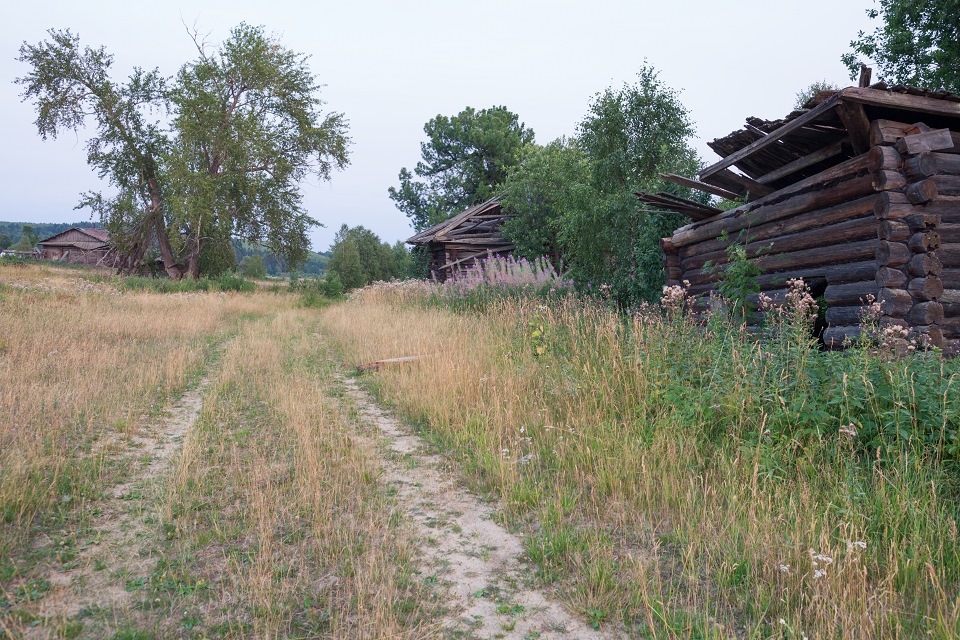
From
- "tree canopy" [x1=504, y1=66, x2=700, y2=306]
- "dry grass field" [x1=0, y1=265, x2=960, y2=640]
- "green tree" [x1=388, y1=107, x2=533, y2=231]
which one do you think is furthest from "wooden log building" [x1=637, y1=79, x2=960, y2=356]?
"green tree" [x1=388, y1=107, x2=533, y2=231]

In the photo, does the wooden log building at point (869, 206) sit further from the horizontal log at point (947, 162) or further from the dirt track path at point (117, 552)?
the dirt track path at point (117, 552)

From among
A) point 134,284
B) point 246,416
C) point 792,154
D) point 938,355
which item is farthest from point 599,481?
point 134,284

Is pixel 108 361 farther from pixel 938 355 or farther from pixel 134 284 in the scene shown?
pixel 134 284

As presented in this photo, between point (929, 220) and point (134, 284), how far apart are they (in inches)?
1087

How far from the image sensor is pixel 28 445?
4.47 metres

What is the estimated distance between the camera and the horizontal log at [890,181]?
6527 mm

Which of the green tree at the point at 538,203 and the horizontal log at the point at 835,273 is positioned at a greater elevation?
the green tree at the point at 538,203

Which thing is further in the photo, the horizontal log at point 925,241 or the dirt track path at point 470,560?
the horizontal log at point 925,241

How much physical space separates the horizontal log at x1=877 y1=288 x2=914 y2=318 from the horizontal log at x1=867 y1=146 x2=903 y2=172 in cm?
144

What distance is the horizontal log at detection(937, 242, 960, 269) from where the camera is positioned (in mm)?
6645

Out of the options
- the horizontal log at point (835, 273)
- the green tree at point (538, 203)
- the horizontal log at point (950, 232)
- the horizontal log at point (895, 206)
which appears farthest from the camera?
the green tree at point (538, 203)

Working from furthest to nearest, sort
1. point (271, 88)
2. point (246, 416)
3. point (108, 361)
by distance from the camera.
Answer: point (271, 88) → point (108, 361) → point (246, 416)

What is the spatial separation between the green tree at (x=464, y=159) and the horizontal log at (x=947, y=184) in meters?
36.3

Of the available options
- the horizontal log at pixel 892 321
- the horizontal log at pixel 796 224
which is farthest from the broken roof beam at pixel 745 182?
the horizontal log at pixel 892 321
